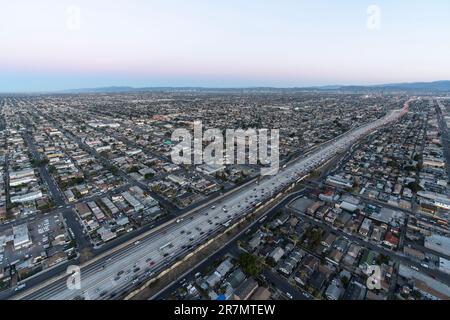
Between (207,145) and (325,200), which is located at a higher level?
(207,145)

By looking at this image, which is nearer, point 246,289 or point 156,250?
point 246,289

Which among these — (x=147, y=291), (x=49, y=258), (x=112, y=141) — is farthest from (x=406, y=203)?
(x=112, y=141)

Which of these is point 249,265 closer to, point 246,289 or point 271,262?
point 246,289

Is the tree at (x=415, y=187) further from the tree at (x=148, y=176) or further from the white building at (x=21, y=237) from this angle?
the white building at (x=21, y=237)

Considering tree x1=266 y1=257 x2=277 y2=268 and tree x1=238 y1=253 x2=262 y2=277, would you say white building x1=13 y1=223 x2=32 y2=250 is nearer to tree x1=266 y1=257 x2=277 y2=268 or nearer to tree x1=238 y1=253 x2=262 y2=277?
tree x1=238 y1=253 x2=262 y2=277

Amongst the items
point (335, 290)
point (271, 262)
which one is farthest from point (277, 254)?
point (335, 290)

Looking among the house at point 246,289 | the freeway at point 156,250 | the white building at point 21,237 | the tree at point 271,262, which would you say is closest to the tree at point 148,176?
the freeway at point 156,250

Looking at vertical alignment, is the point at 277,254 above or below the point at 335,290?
above
